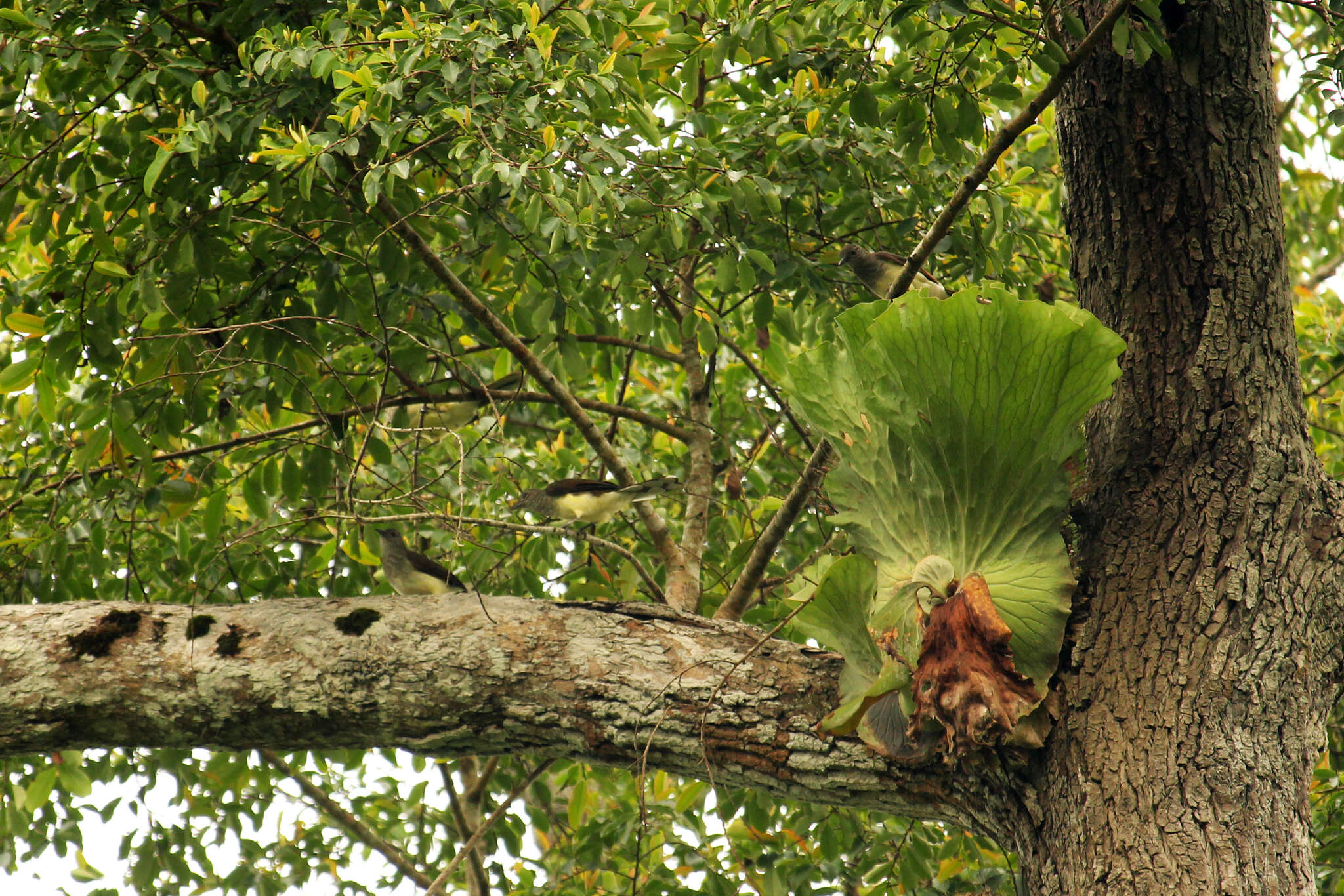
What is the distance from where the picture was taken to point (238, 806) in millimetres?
4953

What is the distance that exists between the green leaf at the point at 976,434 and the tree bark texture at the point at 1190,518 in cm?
15

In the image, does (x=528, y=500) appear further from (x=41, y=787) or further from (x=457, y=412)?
(x=41, y=787)

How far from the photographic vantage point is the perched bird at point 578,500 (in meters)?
4.48

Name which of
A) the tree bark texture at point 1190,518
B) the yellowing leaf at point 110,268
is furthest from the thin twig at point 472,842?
the yellowing leaf at point 110,268

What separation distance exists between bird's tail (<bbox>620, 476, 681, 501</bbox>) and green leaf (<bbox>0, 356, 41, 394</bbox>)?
2000 millimetres

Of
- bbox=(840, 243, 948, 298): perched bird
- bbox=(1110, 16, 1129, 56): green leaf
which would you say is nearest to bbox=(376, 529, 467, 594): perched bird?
bbox=(840, 243, 948, 298): perched bird

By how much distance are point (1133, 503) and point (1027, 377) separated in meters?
0.41

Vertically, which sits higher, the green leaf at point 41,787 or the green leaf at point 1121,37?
the green leaf at point 1121,37

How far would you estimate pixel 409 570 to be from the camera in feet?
16.4

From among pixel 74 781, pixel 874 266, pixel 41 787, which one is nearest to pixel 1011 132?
pixel 874 266

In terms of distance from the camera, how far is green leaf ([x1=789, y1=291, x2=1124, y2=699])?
7.73ft

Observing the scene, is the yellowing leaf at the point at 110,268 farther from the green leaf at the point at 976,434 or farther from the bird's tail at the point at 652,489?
the green leaf at the point at 976,434

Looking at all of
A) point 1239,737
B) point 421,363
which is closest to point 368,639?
point 421,363

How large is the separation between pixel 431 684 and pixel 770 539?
1260 mm
